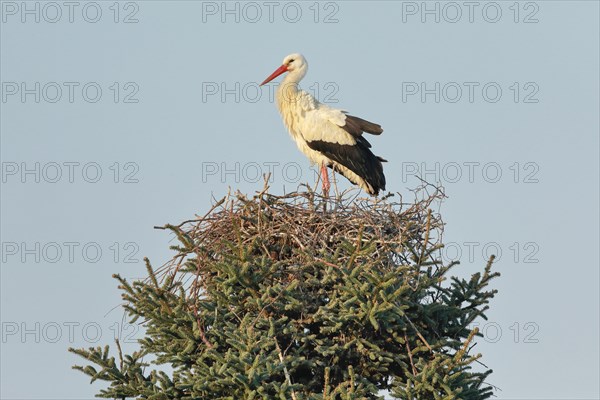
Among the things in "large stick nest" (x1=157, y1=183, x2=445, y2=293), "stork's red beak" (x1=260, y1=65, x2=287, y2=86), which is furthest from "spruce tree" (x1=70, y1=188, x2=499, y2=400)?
"stork's red beak" (x1=260, y1=65, x2=287, y2=86)

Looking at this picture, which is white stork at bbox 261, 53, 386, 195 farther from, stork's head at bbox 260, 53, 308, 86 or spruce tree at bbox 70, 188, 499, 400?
spruce tree at bbox 70, 188, 499, 400

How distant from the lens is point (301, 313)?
31.6 feet

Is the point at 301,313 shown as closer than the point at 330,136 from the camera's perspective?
Yes

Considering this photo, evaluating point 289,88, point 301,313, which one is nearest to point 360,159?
point 289,88

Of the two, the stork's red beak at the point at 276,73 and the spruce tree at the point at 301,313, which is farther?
the stork's red beak at the point at 276,73

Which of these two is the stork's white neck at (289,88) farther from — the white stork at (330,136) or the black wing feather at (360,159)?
the black wing feather at (360,159)

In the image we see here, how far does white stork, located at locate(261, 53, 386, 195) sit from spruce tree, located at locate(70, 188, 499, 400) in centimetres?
293

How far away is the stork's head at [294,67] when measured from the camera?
14109 millimetres

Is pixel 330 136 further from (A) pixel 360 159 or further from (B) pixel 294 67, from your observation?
(B) pixel 294 67

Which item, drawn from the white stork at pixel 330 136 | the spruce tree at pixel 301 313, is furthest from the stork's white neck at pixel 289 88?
the spruce tree at pixel 301 313

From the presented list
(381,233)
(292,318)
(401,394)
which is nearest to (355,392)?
(401,394)

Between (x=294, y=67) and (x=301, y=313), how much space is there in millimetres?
5273

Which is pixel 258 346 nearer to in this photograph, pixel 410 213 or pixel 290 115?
pixel 410 213

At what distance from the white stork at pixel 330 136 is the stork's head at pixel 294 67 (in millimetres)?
61
